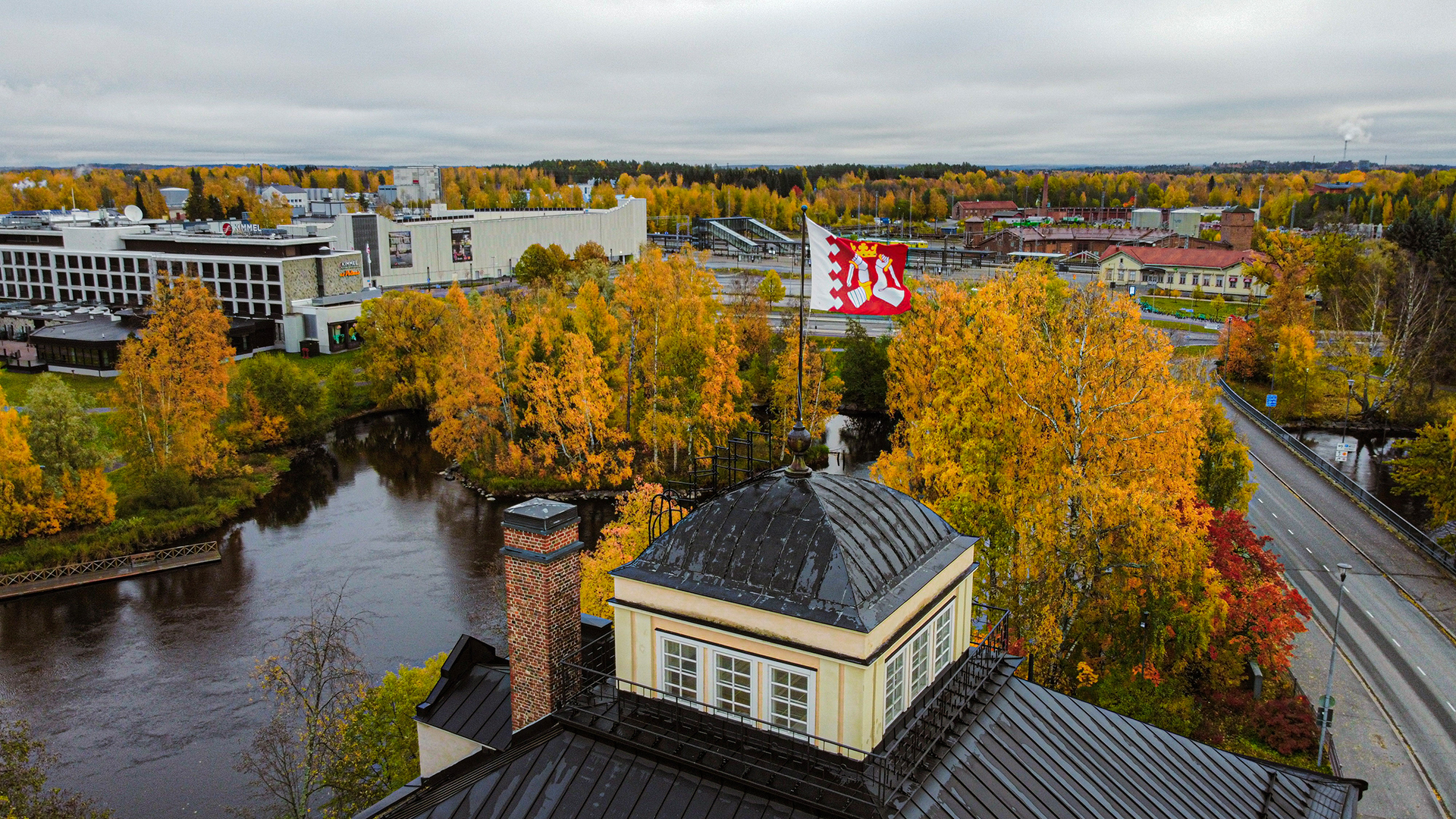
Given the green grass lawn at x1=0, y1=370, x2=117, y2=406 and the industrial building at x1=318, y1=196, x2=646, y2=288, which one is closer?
the green grass lawn at x1=0, y1=370, x2=117, y2=406

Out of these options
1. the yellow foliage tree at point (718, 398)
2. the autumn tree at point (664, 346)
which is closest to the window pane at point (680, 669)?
the yellow foliage tree at point (718, 398)

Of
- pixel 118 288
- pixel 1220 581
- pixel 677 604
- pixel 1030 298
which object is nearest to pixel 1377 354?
pixel 1030 298

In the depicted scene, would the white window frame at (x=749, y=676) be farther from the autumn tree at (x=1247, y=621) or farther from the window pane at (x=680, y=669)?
the autumn tree at (x=1247, y=621)

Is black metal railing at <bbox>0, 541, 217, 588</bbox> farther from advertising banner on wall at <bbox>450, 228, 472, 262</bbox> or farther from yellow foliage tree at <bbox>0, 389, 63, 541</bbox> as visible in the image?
advertising banner on wall at <bbox>450, 228, 472, 262</bbox>

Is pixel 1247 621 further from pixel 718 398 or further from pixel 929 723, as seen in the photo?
pixel 718 398

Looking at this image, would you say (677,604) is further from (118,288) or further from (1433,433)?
(118,288)

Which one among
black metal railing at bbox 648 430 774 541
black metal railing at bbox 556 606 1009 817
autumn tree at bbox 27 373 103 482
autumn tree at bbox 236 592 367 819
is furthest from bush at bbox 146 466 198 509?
black metal railing at bbox 556 606 1009 817
